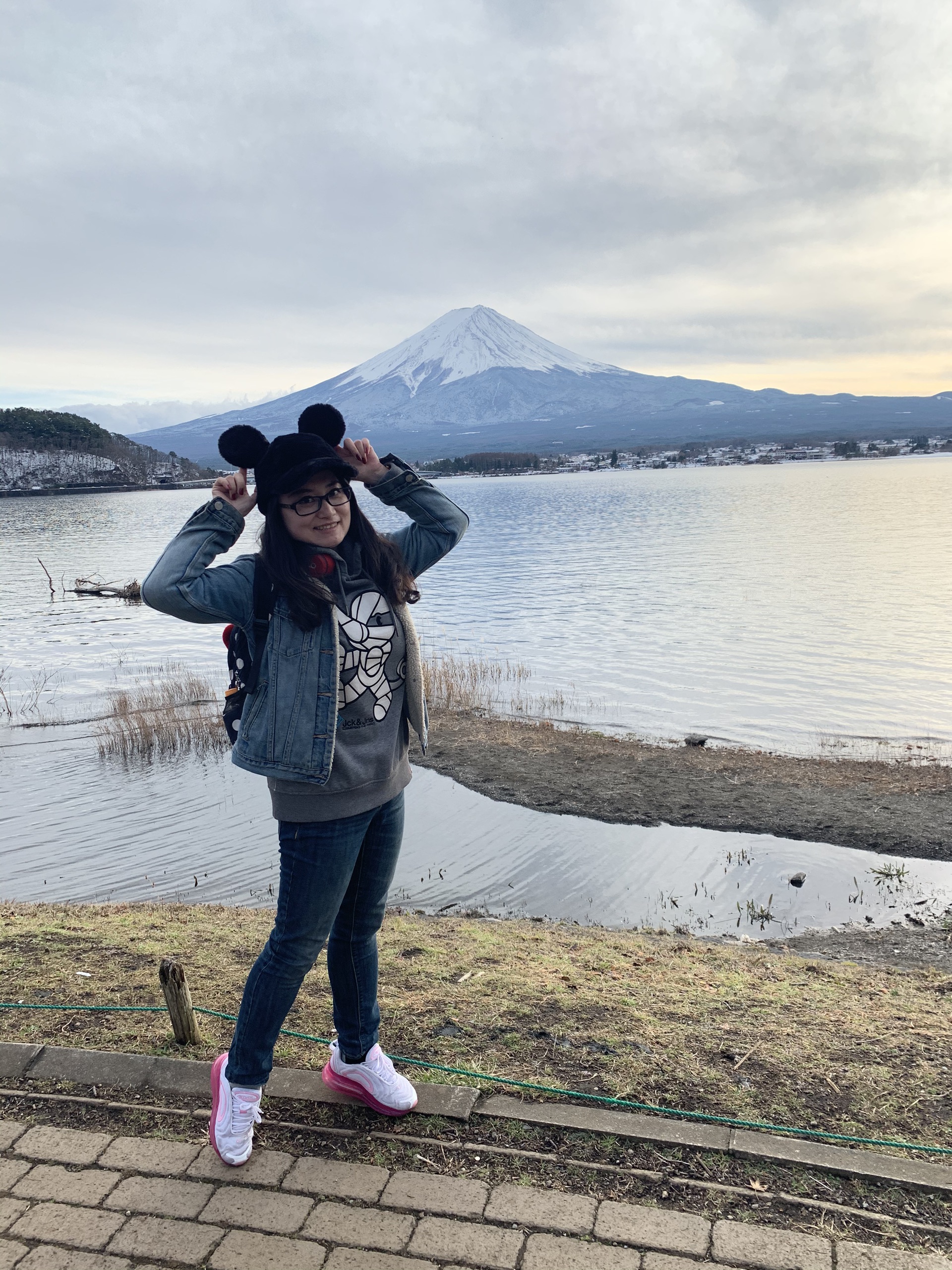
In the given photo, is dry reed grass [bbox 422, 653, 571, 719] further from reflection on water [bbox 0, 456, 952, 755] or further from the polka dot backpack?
the polka dot backpack

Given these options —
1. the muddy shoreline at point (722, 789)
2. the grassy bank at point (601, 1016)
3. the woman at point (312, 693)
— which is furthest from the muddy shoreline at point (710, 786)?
the woman at point (312, 693)

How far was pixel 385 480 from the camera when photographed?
3291 millimetres

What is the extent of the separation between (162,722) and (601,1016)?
44.5ft

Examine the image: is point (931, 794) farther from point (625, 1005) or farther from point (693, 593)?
point (693, 593)

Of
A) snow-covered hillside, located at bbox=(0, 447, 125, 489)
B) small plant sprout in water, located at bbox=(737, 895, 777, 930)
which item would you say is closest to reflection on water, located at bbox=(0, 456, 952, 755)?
small plant sprout in water, located at bbox=(737, 895, 777, 930)

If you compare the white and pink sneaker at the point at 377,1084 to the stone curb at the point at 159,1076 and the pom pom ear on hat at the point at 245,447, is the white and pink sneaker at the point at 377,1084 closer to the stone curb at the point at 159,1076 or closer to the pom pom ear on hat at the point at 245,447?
the stone curb at the point at 159,1076

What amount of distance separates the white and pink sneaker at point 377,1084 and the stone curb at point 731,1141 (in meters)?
0.27

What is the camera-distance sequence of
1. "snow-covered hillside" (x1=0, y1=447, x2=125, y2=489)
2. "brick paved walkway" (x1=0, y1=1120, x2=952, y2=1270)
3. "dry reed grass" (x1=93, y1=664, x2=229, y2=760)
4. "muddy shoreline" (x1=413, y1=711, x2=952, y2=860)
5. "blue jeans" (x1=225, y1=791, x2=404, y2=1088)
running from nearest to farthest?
"brick paved walkway" (x1=0, y1=1120, x2=952, y2=1270)
"blue jeans" (x1=225, y1=791, x2=404, y2=1088)
"muddy shoreline" (x1=413, y1=711, x2=952, y2=860)
"dry reed grass" (x1=93, y1=664, x2=229, y2=760)
"snow-covered hillside" (x1=0, y1=447, x2=125, y2=489)

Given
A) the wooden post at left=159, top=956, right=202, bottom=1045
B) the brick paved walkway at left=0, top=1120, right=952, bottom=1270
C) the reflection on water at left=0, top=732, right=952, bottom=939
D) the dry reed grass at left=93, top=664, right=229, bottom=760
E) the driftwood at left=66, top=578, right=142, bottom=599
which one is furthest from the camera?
the driftwood at left=66, top=578, right=142, bottom=599

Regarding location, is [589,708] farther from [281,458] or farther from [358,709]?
[281,458]

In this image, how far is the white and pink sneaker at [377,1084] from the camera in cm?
323

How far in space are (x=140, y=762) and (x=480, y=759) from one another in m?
5.65

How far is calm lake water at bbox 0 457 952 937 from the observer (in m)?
9.22

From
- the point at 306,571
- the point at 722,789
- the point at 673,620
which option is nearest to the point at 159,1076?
the point at 306,571
